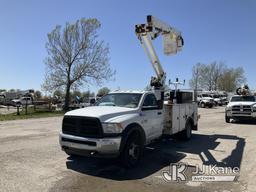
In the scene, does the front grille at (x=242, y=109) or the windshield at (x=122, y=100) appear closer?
the windshield at (x=122, y=100)

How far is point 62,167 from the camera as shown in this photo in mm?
7148

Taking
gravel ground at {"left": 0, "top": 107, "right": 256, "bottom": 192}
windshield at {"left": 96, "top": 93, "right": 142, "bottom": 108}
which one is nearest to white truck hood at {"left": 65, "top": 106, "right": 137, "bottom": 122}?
windshield at {"left": 96, "top": 93, "right": 142, "bottom": 108}

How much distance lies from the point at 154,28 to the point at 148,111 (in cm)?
413

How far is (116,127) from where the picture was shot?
6.84 meters

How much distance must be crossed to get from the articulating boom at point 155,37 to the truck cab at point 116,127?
225 cm

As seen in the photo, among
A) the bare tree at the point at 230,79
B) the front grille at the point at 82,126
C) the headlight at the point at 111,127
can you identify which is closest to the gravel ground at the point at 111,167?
the front grille at the point at 82,126

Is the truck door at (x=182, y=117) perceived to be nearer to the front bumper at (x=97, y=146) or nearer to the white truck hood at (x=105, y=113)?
the white truck hood at (x=105, y=113)

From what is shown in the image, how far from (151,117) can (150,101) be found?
541 mm

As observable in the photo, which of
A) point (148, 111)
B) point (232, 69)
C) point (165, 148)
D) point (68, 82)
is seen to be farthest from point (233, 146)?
point (232, 69)

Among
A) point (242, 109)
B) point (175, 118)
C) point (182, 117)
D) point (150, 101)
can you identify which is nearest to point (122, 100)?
point (150, 101)

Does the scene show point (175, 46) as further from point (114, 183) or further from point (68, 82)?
point (68, 82)

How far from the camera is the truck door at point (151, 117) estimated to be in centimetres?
819

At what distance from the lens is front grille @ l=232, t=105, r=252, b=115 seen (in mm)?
18652
